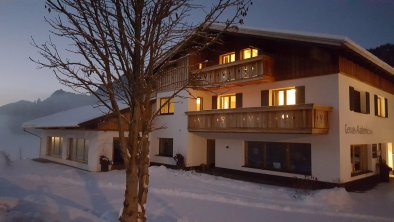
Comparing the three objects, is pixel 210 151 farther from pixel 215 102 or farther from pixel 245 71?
pixel 245 71

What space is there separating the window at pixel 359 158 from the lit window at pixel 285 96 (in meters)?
4.13

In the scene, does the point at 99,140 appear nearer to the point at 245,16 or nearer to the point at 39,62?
the point at 39,62

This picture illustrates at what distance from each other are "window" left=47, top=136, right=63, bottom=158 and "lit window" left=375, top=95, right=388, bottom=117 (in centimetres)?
2381

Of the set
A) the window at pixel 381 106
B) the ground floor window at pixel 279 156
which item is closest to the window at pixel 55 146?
the ground floor window at pixel 279 156

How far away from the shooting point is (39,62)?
626cm

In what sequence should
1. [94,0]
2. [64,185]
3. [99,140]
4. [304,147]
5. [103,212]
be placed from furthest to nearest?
[99,140] → [304,147] → [64,185] → [103,212] → [94,0]

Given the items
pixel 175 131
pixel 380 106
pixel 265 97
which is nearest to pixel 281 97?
pixel 265 97

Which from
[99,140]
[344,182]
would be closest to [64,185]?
[99,140]

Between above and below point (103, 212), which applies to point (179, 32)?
above

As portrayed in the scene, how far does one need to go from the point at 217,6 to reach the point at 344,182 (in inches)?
476

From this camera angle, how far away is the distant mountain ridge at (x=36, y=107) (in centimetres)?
14625

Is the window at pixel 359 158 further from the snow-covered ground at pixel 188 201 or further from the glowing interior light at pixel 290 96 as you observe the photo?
the glowing interior light at pixel 290 96

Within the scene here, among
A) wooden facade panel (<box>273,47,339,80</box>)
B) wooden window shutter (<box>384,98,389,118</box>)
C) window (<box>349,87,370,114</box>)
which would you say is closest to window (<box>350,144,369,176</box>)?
window (<box>349,87,370,114</box>)

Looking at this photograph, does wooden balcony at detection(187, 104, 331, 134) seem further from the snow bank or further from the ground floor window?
the snow bank
